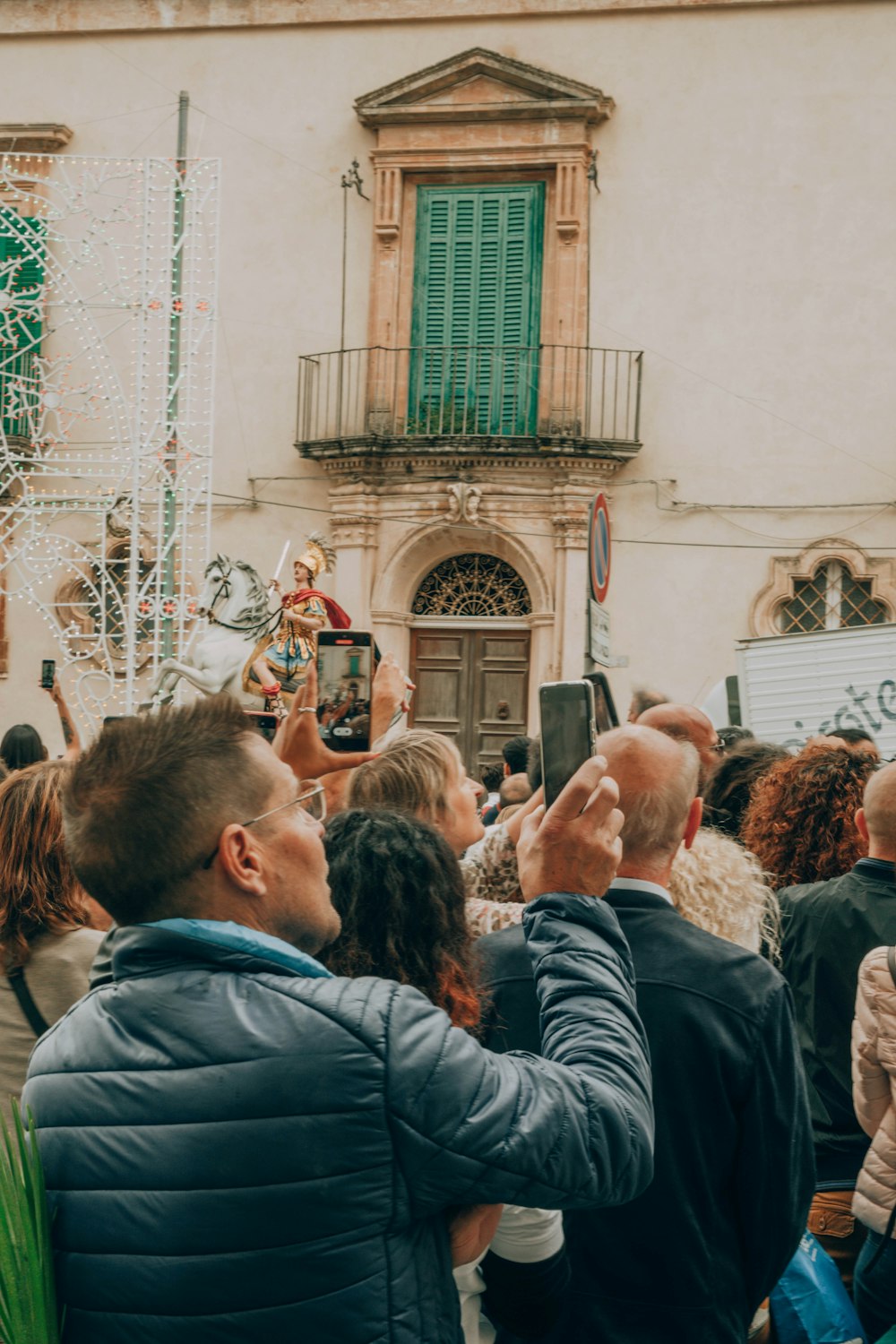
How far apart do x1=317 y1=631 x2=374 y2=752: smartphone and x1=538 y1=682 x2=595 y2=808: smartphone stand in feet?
5.77

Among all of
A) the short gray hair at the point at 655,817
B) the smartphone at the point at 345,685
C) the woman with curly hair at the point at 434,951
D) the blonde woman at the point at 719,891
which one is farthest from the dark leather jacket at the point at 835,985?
the woman with curly hair at the point at 434,951

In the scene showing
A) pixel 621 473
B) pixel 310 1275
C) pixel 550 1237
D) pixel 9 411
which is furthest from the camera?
pixel 621 473

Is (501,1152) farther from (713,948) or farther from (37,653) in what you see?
(37,653)

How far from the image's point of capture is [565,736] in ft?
6.19

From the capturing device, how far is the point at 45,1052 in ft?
5.73

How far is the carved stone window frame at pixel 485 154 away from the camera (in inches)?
632

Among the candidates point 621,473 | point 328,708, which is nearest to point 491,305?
point 621,473

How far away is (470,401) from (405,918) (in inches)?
584

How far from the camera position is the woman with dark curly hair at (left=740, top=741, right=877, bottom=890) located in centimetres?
400

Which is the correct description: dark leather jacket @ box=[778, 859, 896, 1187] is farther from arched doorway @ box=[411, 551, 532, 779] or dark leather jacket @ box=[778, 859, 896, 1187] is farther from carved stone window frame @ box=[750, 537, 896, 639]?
arched doorway @ box=[411, 551, 532, 779]

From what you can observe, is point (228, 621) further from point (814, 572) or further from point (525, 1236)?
point (525, 1236)

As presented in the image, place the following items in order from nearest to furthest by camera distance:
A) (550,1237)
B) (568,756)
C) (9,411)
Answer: (568,756), (550,1237), (9,411)

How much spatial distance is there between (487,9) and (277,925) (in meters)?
16.4

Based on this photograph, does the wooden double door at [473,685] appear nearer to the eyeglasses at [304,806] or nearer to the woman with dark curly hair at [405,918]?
the woman with dark curly hair at [405,918]
